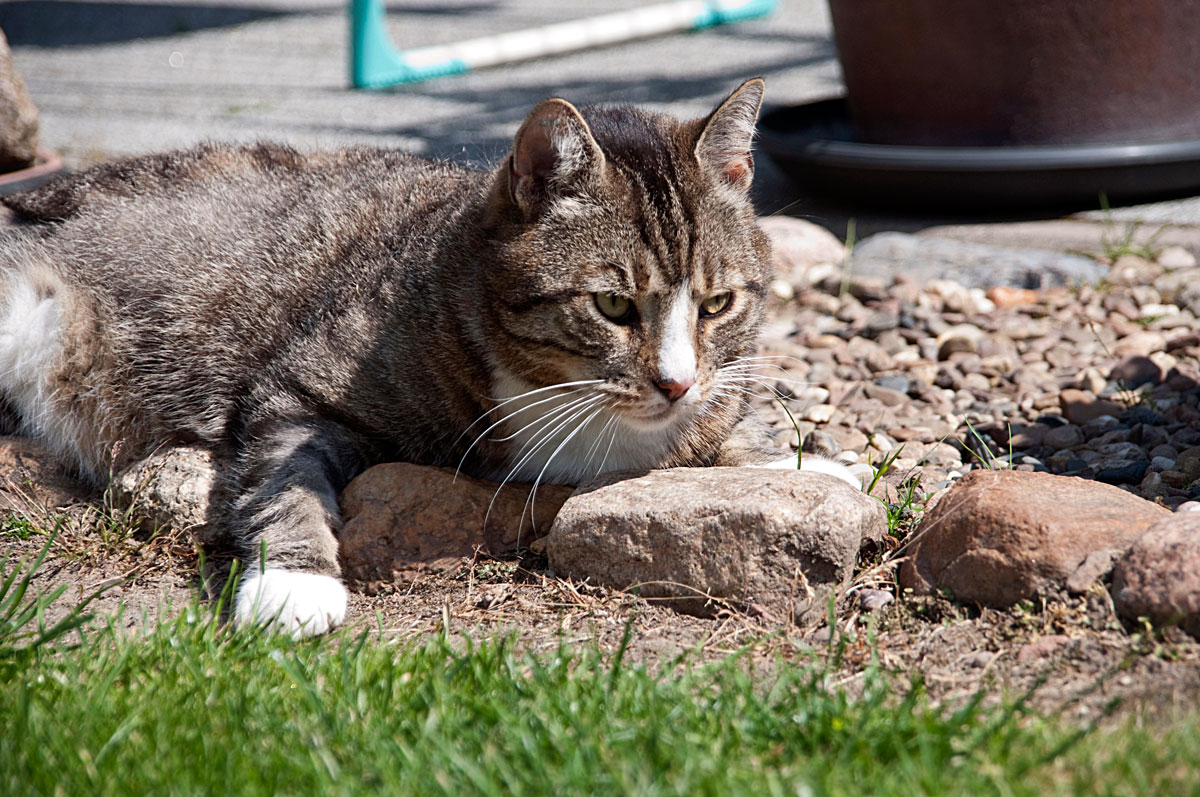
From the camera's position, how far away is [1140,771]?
1.70 m

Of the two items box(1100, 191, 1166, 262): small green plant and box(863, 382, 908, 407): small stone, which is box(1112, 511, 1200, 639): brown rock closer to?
box(863, 382, 908, 407): small stone

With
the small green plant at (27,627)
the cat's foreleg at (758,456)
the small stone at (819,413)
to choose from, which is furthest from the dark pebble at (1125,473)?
the small green plant at (27,627)

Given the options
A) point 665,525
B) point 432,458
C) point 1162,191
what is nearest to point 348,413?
point 432,458

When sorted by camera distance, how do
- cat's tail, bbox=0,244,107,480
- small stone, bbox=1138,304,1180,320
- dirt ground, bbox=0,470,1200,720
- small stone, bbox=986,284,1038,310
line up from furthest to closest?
1. small stone, bbox=986,284,1038,310
2. small stone, bbox=1138,304,1180,320
3. cat's tail, bbox=0,244,107,480
4. dirt ground, bbox=0,470,1200,720

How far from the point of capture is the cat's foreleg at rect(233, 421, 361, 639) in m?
2.60

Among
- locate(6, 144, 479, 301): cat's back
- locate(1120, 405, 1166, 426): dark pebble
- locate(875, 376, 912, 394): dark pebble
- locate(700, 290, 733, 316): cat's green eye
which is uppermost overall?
locate(6, 144, 479, 301): cat's back

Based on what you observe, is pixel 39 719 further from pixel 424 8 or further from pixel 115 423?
pixel 424 8

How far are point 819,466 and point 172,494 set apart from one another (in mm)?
1725

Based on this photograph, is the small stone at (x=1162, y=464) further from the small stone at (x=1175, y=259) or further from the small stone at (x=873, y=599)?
the small stone at (x=1175, y=259)

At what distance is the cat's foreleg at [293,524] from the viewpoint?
102 inches

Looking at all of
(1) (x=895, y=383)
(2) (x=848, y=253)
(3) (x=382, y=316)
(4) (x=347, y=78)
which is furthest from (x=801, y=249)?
(4) (x=347, y=78)

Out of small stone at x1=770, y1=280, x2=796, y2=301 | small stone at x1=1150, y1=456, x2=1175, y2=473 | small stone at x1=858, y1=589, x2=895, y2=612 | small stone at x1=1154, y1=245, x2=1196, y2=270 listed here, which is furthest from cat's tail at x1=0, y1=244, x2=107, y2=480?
small stone at x1=1154, y1=245, x2=1196, y2=270

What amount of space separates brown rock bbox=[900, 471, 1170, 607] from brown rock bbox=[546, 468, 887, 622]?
0.58ft

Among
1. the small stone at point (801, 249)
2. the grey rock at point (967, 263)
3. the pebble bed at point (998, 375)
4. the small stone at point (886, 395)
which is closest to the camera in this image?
the pebble bed at point (998, 375)
